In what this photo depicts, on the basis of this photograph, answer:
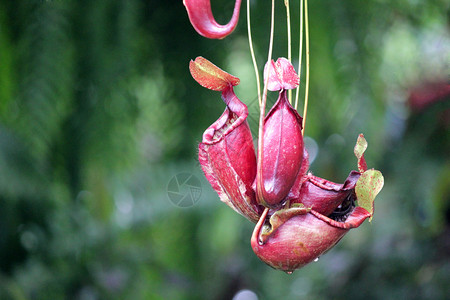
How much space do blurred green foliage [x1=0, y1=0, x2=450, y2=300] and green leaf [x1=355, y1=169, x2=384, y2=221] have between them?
1.25 feet

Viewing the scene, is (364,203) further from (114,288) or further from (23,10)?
(114,288)

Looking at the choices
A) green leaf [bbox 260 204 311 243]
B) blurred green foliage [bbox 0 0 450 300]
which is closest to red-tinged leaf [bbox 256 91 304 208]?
green leaf [bbox 260 204 311 243]

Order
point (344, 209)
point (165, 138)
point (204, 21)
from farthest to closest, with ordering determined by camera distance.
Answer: point (165, 138), point (344, 209), point (204, 21)

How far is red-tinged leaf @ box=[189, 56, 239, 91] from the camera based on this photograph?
0.58 m

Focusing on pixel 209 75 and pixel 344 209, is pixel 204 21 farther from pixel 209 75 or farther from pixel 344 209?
pixel 344 209

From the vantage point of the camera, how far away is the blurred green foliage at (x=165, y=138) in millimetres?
1187

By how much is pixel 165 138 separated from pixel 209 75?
882 millimetres

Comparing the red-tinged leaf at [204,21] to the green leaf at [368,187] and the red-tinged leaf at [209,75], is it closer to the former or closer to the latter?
the red-tinged leaf at [209,75]

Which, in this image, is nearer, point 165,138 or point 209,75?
point 209,75

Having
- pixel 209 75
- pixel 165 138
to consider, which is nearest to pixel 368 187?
pixel 209 75

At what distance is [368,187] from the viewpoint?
593mm

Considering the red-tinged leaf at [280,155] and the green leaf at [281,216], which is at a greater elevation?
the red-tinged leaf at [280,155]

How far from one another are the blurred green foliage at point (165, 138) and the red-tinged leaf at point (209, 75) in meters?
0.35

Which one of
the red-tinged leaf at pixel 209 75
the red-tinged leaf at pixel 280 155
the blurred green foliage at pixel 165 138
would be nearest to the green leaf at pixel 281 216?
the red-tinged leaf at pixel 280 155
